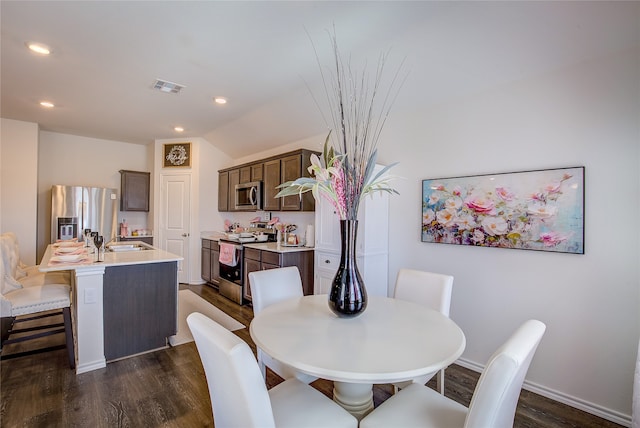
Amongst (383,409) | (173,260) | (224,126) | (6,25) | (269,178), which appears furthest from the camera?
(224,126)

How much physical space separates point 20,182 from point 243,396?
5.61 meters

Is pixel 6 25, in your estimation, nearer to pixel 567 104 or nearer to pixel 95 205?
pixel 95 205

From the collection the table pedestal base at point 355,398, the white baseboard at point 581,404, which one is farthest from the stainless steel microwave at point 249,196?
the white baseboard at point 581,404

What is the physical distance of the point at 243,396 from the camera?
990 millimetres

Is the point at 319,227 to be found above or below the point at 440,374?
above

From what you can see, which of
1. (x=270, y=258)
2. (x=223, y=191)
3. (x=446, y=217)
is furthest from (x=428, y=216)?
(x=223, y=191)

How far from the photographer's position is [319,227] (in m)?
3.50

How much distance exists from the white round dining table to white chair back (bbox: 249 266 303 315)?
0.24 m

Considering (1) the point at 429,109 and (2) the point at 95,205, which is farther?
(2) the point at 95,205

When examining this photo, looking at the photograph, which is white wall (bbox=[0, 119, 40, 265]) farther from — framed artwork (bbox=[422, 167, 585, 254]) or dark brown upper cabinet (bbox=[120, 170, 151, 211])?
framed artwork (bbox=[422, 167, 585, 254])

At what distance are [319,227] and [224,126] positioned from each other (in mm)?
2576

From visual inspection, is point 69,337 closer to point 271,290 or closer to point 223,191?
point 271,290

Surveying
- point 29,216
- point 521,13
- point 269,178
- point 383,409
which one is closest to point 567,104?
point 521,13

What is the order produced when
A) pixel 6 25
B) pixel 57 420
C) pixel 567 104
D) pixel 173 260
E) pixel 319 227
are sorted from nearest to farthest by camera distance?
pixel 57 420
pixel 567 104
pixel 6 25
pixel 173 260
pixel 319 227
